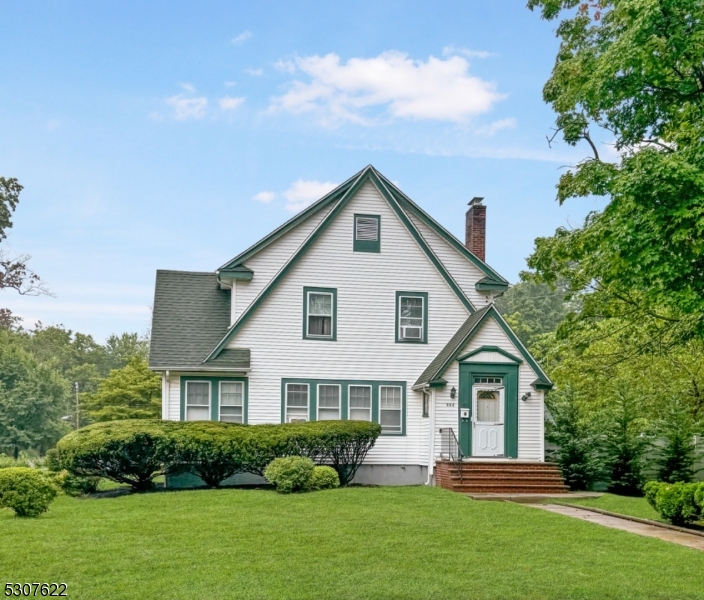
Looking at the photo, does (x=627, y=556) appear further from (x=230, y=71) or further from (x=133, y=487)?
(x=230, y=71)

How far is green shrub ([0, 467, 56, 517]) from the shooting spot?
12453mm

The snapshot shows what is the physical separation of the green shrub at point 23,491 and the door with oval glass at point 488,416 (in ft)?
35.4

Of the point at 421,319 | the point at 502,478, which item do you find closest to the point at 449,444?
the point at 502,478

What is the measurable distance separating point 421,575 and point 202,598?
248 centimetres

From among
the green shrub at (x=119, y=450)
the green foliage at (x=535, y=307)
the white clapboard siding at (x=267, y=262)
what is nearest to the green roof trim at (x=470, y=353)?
the white clapboard siding at (x=267, y=262)

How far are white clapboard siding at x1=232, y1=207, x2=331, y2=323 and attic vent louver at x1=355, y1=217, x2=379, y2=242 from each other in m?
1.19

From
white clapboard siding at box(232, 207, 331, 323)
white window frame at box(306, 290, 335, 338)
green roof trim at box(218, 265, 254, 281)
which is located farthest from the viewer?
white clapboard siding at box(232, 207, 331, 323)

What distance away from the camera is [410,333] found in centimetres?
2150

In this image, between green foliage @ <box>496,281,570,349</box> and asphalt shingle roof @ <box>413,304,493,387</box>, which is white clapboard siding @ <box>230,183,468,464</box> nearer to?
asphalt shingle roof @ <box>413,304,493,387</box>

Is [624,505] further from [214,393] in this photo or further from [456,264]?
[214,393]

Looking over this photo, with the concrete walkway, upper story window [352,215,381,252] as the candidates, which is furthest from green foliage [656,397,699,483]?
upper story window [352,215,381,252]

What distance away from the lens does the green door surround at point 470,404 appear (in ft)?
64.6

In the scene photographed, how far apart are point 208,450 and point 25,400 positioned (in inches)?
1312

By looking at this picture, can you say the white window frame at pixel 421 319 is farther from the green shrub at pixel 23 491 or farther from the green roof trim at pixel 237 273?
the green shrub at pixel 23 491
